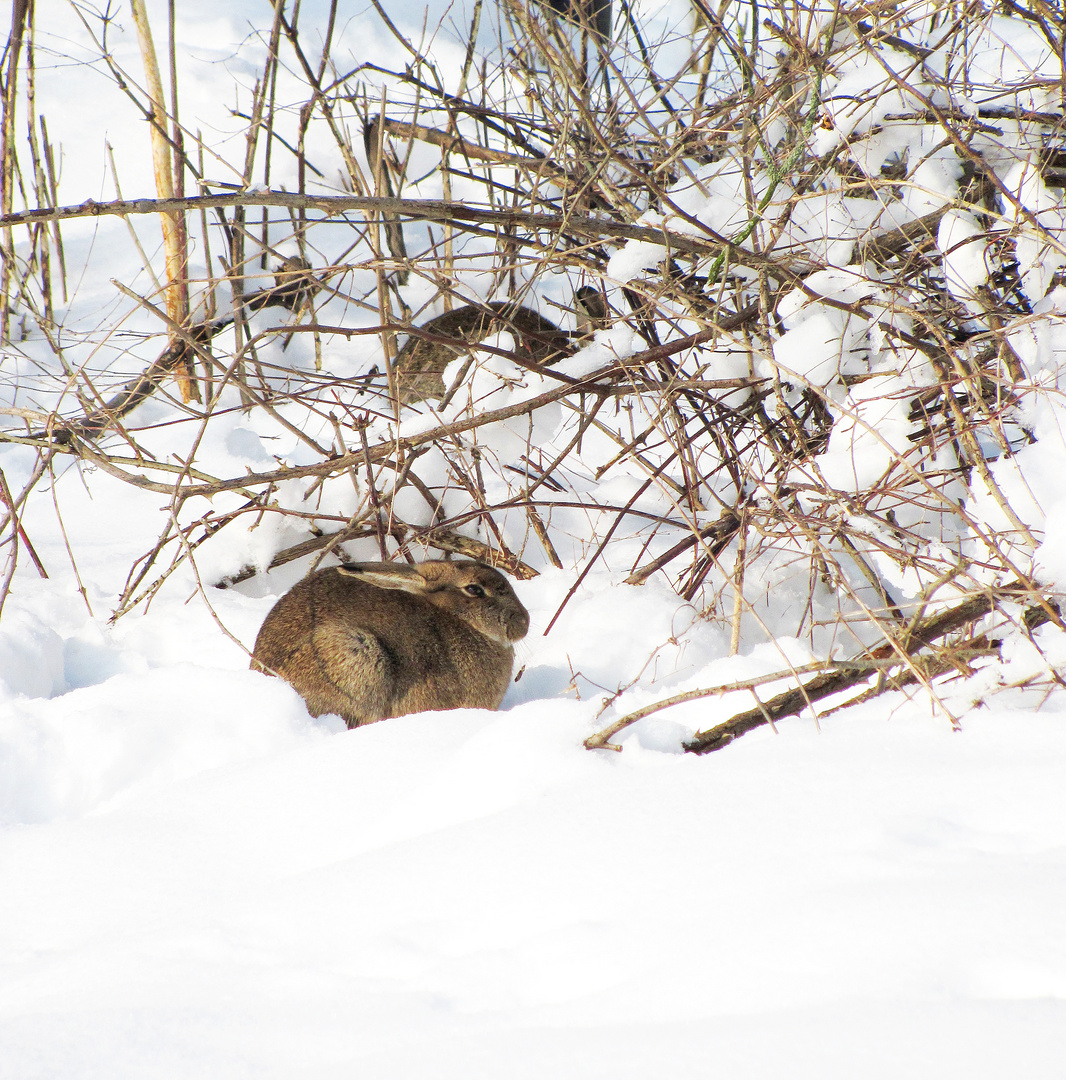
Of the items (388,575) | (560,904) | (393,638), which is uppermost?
(388,575)

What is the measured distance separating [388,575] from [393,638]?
21 centimetres

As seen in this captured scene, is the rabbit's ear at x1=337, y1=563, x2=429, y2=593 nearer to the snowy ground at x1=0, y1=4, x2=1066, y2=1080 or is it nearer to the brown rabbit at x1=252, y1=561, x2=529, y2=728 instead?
the brown rabbit at x1=252, y1=561, x2=529, y2=728

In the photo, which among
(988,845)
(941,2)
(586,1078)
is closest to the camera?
(586,1078)

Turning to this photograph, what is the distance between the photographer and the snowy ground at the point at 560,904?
123cm

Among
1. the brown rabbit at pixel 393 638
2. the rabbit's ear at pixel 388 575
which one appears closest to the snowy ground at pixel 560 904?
the brown rabbit at pixel 393 638

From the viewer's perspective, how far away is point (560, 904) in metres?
1.54

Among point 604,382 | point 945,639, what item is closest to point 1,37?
point 604,382

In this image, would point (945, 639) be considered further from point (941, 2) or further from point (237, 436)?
point (237, 436)

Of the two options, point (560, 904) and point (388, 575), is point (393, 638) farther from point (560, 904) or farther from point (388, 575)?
point (560, 904)

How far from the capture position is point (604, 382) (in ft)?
11.1

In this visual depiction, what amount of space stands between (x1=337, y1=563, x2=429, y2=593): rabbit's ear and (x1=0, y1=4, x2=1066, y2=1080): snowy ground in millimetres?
1012

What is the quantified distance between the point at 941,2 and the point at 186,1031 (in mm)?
3022

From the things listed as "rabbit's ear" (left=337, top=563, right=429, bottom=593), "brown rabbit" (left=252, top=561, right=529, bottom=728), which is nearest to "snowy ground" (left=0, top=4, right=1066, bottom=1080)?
"brown rabbit" (left=252, top=561, right=529, bottom=728)

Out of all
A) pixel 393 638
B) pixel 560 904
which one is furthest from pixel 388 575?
pixel 560 904
